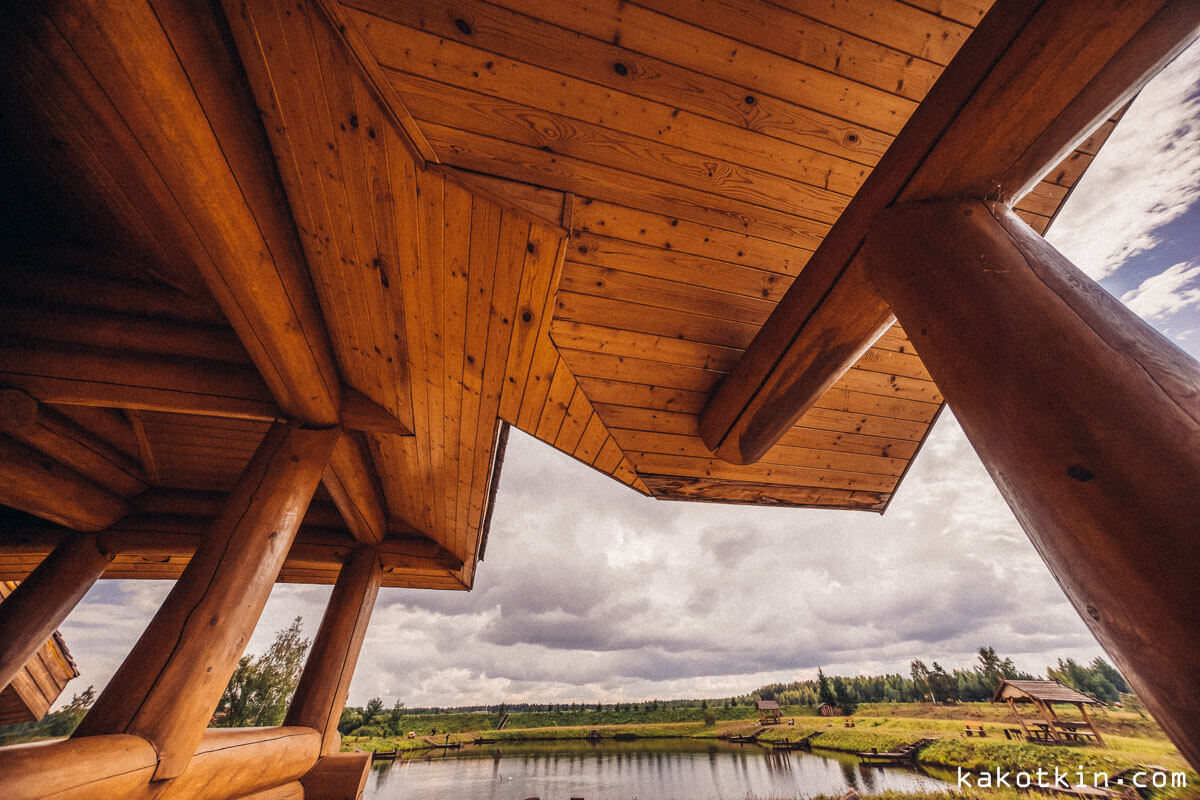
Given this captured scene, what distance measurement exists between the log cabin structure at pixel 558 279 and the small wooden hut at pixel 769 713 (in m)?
67.6

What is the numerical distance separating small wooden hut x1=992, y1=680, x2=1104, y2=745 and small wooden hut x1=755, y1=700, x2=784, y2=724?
34608 mm

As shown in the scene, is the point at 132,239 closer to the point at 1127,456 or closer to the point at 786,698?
the point at 1127,456

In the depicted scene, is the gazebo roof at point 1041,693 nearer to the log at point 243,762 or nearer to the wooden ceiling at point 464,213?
the wooden ceiling at point 464,213

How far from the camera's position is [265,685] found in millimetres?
18641

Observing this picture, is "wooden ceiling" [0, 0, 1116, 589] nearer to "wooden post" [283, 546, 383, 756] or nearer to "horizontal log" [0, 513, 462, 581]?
"horizontal log" [0, 513, 462, 581]

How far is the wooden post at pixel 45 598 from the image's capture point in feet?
9.75

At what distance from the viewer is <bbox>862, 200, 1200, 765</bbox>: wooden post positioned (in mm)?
560

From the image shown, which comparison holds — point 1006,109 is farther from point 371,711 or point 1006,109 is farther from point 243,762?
point 371,711

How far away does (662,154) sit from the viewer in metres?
1.80

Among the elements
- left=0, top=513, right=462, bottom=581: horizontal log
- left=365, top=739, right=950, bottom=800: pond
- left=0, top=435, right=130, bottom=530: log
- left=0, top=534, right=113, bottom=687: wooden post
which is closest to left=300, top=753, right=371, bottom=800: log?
left=0, top=513, right=462, bottom=581: horizontal log

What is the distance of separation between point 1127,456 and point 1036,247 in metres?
0.56

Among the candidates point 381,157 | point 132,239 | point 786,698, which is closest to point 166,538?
point 132,239

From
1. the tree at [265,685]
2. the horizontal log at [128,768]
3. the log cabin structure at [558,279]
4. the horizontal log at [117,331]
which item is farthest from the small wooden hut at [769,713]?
the horizontal log at [117,331]

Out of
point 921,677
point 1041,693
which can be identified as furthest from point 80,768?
point 921,677
